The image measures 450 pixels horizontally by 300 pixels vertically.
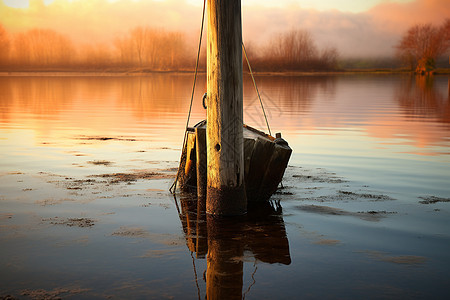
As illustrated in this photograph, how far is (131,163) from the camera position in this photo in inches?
513

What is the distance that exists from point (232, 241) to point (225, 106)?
201 centimetres

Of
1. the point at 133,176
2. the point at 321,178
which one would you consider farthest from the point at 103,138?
the point at 321,178

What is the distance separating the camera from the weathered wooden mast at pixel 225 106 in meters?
7.91

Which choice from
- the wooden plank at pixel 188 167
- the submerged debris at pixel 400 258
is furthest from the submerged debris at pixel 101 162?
the submerged debris at pixel 400 258

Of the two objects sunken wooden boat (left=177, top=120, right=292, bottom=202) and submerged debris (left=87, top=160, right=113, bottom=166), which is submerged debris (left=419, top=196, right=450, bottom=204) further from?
submerged debris (left=87, top=160, right=113, bottom=166)

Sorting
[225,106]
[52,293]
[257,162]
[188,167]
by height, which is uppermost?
[225,106]

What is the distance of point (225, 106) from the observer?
805 cm

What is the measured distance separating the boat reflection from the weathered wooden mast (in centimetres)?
41

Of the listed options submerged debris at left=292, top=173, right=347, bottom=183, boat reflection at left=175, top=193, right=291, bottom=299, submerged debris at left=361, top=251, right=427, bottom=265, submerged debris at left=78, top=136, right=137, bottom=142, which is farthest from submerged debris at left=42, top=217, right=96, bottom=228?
submerged debris at left=78, top=136, right=137, bottom=142

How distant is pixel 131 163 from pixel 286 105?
21.8 meters

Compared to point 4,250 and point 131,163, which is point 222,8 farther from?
point 131,163

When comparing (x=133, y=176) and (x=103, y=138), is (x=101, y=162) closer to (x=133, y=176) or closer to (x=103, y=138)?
(x=133, y=176)

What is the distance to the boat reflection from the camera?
608 cm

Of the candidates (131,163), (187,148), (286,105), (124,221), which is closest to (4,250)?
(124,221)
